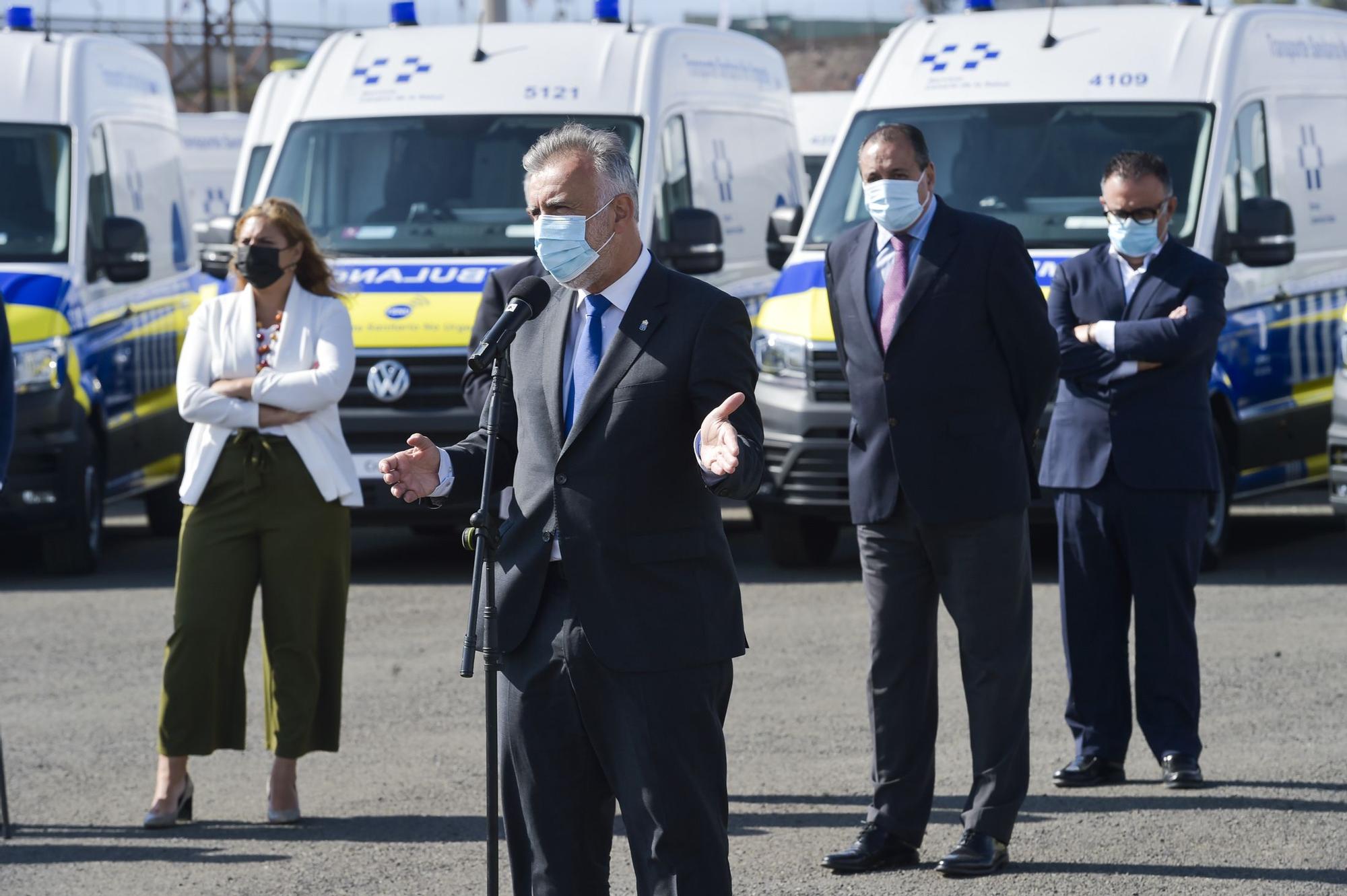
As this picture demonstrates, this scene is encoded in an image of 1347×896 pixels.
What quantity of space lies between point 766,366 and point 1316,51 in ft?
12.1

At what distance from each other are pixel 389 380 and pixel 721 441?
748 cm

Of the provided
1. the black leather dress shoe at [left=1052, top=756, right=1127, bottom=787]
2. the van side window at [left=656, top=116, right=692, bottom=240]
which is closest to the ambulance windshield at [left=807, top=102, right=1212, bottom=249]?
the van side window at [left=656, top=116, right=692, bottom=240]

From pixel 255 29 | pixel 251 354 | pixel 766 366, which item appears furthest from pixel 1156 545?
pixel 255 29

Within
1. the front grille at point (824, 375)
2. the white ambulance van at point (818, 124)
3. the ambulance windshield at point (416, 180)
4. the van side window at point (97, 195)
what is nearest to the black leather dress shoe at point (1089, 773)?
the front grille at point (824, 375)

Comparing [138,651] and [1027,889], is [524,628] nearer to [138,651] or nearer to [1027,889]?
[1027,889]

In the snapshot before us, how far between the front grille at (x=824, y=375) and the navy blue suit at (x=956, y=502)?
15.8 feet

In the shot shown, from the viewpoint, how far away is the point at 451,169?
11984 mm

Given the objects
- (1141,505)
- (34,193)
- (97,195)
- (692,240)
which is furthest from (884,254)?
(97,195)

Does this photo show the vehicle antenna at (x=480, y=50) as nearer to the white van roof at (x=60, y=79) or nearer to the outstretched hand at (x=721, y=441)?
the white van roof at (x=60, y=79)

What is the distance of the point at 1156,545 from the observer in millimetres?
7098

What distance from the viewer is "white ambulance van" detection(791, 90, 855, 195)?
60.5ft

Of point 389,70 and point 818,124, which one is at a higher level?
point 389,70

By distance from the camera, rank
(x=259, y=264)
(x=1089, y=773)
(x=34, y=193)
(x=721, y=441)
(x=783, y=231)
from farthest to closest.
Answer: (x=34, y=193), (x=783, y=231), (x=1089, y=773), (x=259, y=264), (x=721, y=441)

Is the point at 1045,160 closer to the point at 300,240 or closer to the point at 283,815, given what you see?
the point at 300,240
